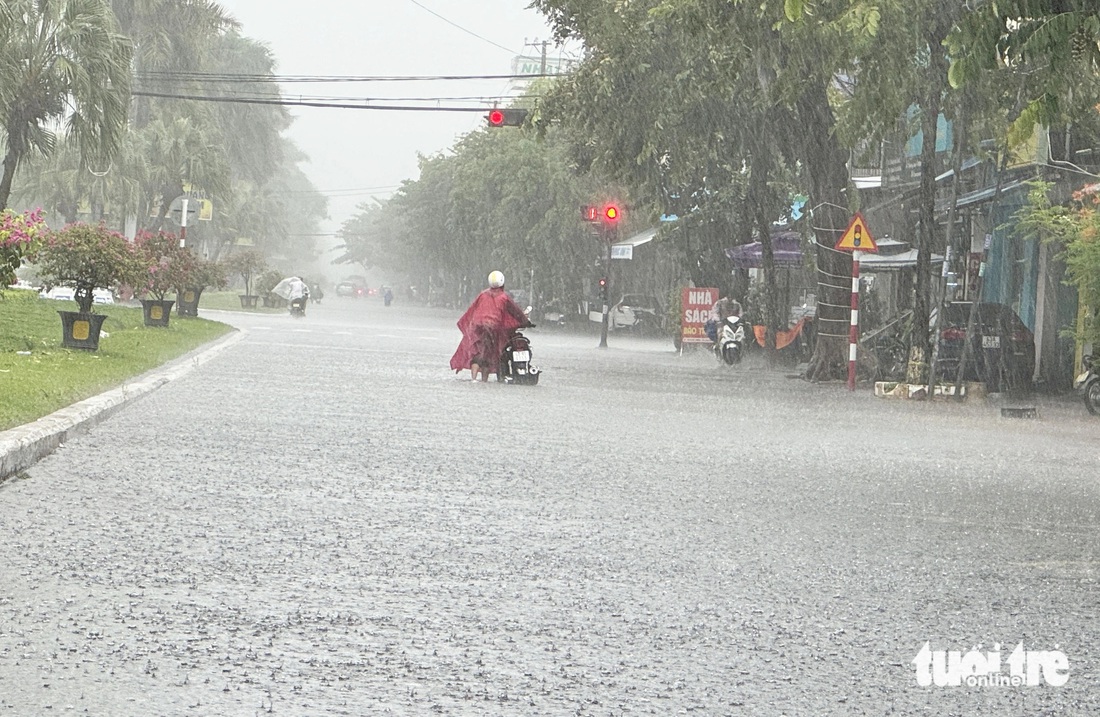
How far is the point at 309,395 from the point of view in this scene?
18.2m

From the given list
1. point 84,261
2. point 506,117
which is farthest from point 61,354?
point 506,117

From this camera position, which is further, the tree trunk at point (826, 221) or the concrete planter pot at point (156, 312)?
the concrete planter pot at point (156, 312)

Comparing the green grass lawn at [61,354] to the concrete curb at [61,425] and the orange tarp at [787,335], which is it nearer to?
the concrete curb at [61,425]

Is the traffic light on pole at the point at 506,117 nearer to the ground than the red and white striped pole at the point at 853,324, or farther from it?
farther from it

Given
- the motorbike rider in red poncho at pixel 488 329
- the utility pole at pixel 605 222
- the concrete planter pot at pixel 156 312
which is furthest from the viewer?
the utility pole at pixel 605 222

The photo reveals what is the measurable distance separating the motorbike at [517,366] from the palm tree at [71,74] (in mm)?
12760

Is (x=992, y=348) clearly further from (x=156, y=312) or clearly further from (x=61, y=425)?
(x=61, y=425)

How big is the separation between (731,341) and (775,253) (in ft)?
14.0

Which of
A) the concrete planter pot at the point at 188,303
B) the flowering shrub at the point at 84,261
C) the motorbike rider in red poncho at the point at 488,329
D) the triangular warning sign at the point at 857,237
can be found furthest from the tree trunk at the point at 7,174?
the triangular warning sign at the point at 857,237

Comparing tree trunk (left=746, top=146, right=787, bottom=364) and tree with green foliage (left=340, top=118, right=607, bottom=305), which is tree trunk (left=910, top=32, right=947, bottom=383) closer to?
tree trunk (left=746, top=146, right=787, bottom=364)

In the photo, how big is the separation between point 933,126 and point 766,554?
17856 millimetres

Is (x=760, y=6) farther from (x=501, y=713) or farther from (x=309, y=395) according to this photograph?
(x=501, y=713)

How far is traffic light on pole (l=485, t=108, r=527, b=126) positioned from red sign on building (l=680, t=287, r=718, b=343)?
8311 mm

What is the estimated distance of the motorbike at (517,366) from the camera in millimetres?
23516
